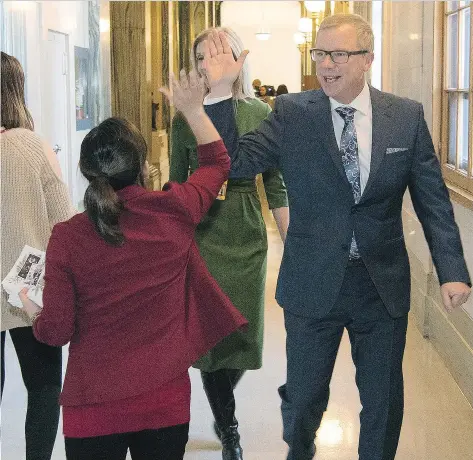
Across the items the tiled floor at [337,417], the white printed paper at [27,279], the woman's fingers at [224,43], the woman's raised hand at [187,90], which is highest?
the woman's fingers at [224,43]

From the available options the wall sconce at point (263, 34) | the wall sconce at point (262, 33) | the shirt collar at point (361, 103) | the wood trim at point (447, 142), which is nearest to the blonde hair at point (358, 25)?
the shirt collar at point (361, 103)

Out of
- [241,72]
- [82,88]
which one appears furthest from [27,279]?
[82,88]

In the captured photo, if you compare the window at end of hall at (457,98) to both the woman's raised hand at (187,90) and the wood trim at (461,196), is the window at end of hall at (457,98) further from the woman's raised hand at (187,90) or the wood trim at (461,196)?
the woman's raised hand at (187,90)

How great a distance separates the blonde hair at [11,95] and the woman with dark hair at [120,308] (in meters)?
0.94

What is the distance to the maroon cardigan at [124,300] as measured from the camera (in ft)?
7.43

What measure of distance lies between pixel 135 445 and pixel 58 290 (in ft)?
1.42

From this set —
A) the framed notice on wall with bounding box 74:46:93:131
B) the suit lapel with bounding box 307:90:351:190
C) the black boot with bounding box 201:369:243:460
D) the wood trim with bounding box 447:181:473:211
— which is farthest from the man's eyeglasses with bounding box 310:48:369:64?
the framed notice on wall with bounding box 74:46:93:131

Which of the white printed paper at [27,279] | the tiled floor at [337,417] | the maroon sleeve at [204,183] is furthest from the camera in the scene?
the tiled floor at [337,417]

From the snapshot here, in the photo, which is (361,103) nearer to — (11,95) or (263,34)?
(11,95)

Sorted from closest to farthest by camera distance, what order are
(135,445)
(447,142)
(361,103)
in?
(135,445)
(361,103)
(447,142)

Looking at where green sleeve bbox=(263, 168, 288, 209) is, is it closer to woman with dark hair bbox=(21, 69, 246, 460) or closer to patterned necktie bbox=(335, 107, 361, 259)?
patterned necktie bbox=(335, 107, 361, 259)

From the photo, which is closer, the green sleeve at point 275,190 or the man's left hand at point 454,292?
the man's left hand at point 454,292

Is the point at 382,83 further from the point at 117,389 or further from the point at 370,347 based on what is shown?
the point at 117,389

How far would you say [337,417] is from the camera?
454 cm
